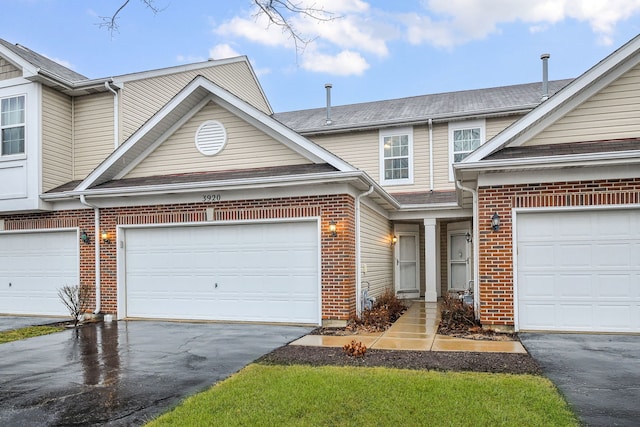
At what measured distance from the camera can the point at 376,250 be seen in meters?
13.1

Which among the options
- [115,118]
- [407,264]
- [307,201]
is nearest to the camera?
[307,201]

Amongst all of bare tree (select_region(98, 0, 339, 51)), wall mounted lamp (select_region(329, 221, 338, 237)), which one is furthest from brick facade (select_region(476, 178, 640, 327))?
bare tree (select_region(98, 0, 339, 51))

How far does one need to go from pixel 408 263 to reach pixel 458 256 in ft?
5.38

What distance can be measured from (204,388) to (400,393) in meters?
2.26

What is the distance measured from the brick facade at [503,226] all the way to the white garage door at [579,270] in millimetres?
221

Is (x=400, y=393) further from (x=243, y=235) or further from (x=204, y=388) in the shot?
(x=243, y=235)

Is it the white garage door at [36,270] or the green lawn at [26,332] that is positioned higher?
the white garage door at [36,270]

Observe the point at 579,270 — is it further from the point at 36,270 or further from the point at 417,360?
the point at 36,270

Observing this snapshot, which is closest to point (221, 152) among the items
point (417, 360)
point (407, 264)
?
point (417, 360)

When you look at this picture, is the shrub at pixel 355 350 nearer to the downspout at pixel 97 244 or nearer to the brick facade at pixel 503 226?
the brick facade at pixel 503 226

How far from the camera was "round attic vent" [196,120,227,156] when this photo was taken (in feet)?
36.8

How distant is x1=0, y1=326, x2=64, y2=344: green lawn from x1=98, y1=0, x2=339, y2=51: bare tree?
21.4 feet

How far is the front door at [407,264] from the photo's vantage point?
15938 mm

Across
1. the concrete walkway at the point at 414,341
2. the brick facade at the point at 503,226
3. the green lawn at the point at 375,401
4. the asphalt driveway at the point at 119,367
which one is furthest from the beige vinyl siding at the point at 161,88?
the green lawn at the point at 375,401
